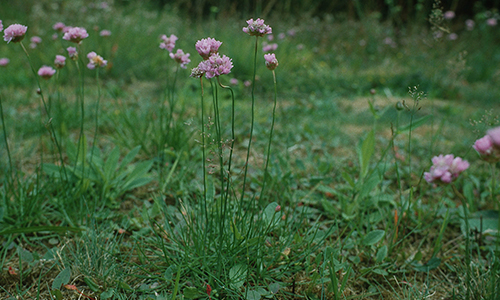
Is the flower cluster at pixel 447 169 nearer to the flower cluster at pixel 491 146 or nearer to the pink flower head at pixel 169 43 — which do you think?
the flower cluster at pixel 491 146

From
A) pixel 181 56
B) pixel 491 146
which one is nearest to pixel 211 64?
pixel 181 56

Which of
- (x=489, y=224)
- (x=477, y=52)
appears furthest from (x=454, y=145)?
(x=477, y=52)

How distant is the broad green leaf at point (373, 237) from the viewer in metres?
1.21

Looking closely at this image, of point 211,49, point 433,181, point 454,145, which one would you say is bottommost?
point 454,145

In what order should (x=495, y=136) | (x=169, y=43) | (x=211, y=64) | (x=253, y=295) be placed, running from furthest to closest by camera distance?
(x=169, y=43), (x=253, y=295), (x=211, y=64), (x=495, y=136)

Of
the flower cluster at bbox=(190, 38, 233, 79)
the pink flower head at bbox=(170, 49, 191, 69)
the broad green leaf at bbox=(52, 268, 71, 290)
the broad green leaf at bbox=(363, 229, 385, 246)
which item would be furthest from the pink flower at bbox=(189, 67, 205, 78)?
the broad green leaf at bbox=(363, 229, 385, 246)

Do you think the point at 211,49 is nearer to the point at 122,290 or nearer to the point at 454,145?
the point at 122,290

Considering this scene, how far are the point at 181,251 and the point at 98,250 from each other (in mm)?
261

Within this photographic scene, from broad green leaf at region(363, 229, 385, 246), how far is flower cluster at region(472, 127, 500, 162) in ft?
1.98

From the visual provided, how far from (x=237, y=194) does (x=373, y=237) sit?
0.61m

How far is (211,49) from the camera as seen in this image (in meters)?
0.86

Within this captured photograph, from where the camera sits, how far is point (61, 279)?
102cm

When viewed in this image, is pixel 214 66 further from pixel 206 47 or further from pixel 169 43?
pixel 169 43

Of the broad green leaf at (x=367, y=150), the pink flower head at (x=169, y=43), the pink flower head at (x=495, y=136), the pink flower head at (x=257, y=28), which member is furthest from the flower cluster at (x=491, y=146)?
the pink flower head at (x=169, y=43)
